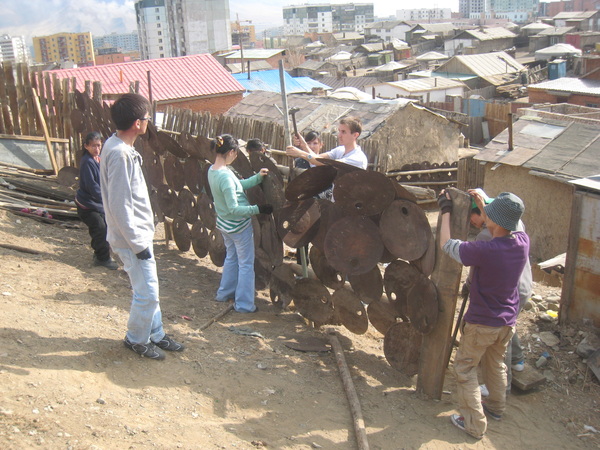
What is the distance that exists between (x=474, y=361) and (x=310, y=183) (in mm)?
1827

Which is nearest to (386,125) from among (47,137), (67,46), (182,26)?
(47,137)

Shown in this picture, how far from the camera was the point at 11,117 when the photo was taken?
1052cm

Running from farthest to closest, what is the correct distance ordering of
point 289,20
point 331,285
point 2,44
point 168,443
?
point 289,20
point 2,44
point 331,285
point 168,443

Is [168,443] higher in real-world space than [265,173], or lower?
lower

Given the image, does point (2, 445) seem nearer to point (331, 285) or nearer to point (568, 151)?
point (331, 285)

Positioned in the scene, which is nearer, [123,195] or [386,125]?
[123,195]

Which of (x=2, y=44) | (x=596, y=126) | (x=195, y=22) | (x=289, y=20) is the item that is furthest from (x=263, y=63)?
(x=289, y=20)

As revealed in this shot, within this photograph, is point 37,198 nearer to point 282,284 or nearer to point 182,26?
point 282,284

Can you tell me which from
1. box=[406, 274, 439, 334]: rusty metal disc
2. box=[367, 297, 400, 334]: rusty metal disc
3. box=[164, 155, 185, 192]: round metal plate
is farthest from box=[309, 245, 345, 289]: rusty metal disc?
box=[164, 155, 185, 192]: round metal plate

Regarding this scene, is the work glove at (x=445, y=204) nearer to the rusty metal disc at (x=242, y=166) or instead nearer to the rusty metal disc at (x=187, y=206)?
the rusty metal disc at (x=242, y=166)

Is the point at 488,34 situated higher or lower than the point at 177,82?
higher

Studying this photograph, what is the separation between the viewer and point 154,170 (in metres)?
7.25

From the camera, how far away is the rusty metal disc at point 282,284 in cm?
552

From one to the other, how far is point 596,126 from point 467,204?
9984 millimetres
